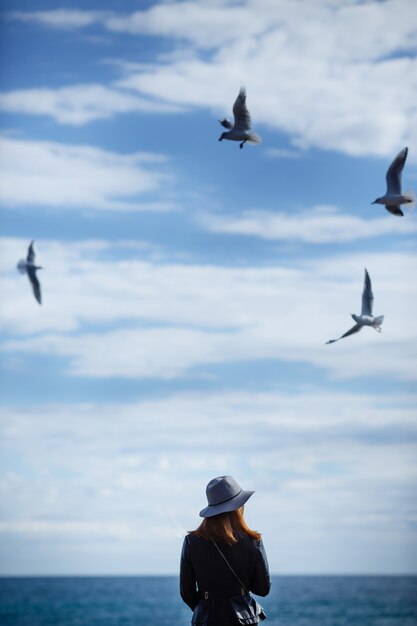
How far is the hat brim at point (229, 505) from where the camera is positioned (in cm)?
348

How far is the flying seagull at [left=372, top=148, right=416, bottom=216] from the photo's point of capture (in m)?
7.02

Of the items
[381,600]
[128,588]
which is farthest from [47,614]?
[128,588]

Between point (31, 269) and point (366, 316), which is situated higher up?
point (31, 269)

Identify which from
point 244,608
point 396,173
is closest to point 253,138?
point 396,173

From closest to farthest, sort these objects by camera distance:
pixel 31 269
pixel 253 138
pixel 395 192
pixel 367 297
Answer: pixel 253 138
pixel 395 192
pixel 367 297
pixel 31 269

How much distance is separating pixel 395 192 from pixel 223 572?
13.4 ft

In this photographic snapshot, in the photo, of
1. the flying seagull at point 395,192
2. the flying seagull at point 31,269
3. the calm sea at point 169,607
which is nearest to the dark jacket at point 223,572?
the flying seagull at point 395,192

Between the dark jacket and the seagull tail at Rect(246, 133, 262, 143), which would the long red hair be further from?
the seagull tail at Rect(246, 133, 262, 143)

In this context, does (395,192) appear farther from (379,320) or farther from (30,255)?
(30,255)

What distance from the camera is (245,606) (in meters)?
3.52

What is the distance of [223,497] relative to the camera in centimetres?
351

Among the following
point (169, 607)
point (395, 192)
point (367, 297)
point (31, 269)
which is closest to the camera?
point (395, 192)

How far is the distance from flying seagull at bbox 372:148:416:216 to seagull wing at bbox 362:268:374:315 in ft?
2.51

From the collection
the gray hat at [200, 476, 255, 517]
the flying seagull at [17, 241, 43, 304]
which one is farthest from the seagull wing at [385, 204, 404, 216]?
the gray hat at [200, 476, 255, 517]
